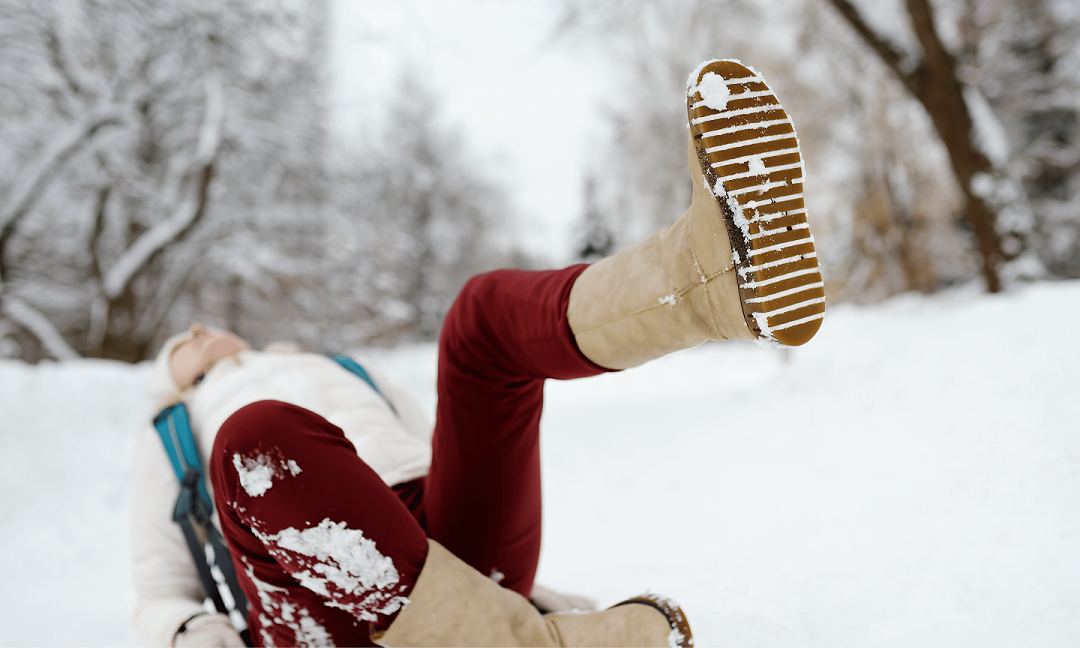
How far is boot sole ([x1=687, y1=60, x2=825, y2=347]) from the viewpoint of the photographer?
0.69 m

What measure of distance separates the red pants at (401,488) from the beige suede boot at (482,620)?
0.03 meters

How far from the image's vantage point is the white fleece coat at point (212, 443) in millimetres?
1123

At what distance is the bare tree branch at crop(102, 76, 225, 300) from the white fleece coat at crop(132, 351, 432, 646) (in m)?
4.81

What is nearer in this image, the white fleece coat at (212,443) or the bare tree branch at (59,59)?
the white fleece coat at (212,443)

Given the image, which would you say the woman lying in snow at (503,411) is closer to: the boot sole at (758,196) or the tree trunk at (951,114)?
the boot sole at (758,196)

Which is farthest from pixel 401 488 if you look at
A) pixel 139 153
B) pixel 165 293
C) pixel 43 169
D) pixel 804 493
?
pixel 139 153

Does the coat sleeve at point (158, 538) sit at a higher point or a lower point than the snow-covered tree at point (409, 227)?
lower

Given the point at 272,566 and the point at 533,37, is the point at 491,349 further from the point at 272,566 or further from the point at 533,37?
the point at 533,37

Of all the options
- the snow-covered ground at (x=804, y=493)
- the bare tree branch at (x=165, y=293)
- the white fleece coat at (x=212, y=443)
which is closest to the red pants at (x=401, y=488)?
the white fleece coat at (x=212, y=443)

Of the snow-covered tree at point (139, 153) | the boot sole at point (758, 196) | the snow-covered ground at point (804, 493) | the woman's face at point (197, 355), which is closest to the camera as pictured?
the boot sole at point (758, 196)

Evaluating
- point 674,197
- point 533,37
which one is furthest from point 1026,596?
point 674,197

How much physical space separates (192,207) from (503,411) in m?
5.65

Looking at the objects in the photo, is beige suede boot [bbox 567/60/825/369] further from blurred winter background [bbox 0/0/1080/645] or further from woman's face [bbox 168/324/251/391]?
woman's face [bbox 168/324/251/391]

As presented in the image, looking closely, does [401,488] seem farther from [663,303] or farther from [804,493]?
[804,493]
